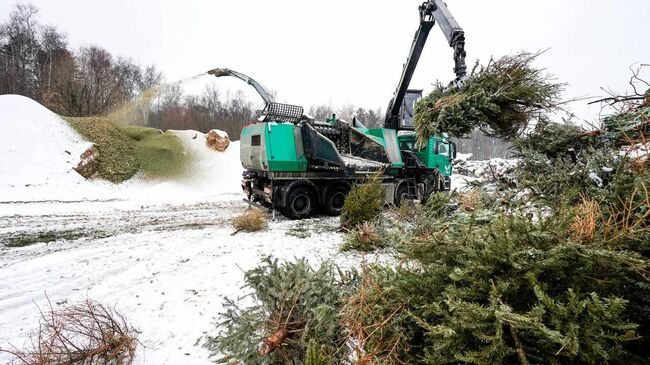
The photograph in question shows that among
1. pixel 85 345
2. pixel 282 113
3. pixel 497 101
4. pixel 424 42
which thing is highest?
pixel 424 42

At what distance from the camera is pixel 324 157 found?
8461 millimetres

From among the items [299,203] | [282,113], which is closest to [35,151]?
[282,113]

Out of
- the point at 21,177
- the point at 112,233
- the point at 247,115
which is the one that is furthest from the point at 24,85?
the point at 112,233

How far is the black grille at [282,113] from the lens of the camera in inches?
329

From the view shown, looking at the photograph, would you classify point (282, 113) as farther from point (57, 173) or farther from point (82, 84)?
point (82, 84)

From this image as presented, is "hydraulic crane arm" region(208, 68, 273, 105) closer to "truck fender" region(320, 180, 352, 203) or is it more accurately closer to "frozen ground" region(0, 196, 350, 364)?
"truck fender" region(320, 180, 352, 203)

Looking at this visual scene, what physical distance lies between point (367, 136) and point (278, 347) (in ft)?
25.3

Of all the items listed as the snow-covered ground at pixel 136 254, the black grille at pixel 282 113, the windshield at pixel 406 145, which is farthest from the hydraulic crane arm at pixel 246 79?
the windshield at pixel 406 145

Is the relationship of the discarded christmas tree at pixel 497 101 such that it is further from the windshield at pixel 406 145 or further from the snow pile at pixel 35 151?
the snow pile at pixel 35 151

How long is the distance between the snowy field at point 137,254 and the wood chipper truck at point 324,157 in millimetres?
886

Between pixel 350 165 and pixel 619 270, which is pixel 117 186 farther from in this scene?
pixel 619 270

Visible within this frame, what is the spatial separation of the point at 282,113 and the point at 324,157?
5.58 ft

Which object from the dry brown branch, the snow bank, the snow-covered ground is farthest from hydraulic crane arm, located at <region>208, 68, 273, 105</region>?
the dry brown branch

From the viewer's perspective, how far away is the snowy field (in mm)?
3424
